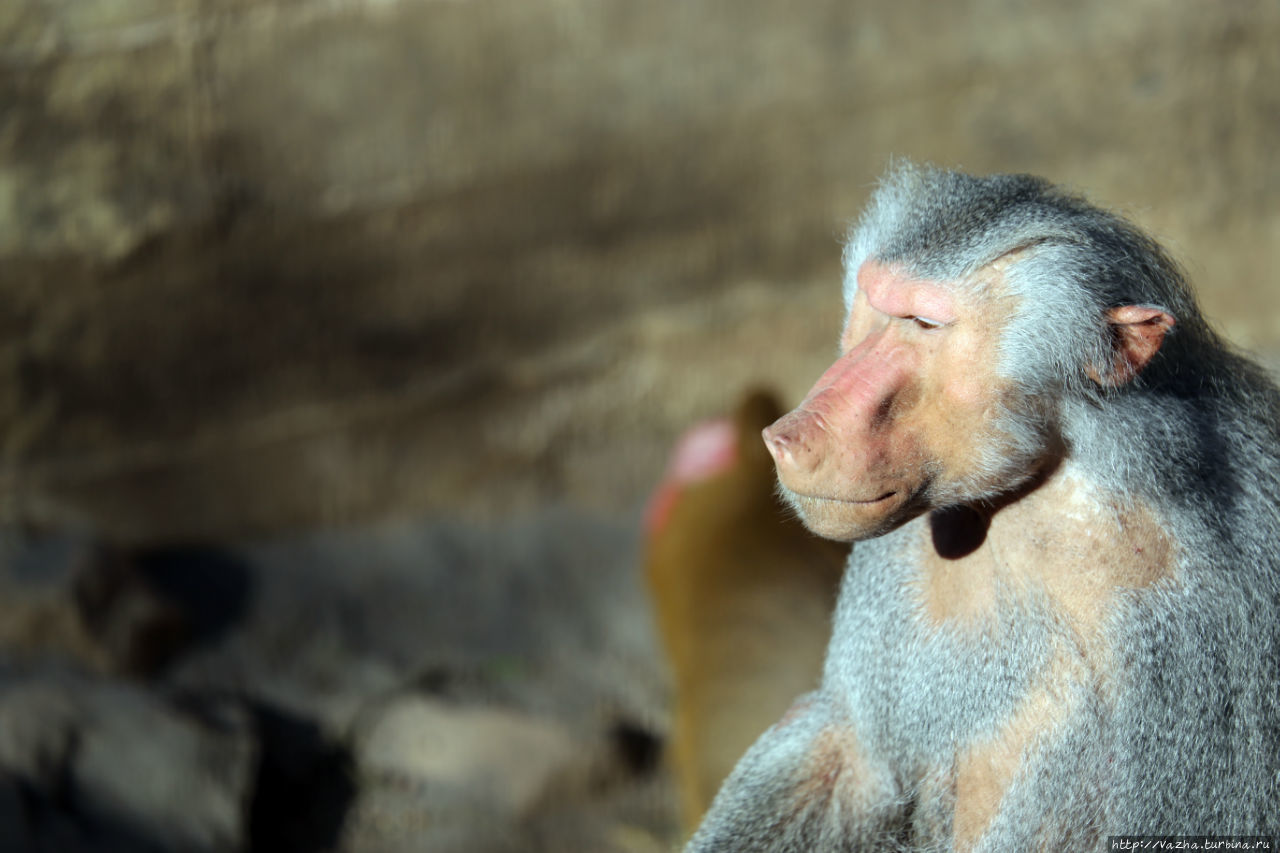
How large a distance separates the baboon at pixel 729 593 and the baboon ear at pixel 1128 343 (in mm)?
1171

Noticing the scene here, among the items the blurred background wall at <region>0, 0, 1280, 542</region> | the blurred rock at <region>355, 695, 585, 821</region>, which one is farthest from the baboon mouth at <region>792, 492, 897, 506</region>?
the blurred rock at <region>355, 695, 585, 821</region>

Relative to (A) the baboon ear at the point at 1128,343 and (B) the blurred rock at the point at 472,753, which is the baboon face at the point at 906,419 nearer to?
(A) the baboon ear at the point at 1128,343

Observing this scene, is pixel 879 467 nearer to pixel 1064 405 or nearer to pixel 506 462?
pixel 1064 405

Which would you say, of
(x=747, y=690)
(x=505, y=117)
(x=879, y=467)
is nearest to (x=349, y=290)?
(x=505, y=117)

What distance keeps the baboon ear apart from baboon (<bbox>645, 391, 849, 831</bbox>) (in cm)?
→ 117

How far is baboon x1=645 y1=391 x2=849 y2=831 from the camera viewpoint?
8.50ft

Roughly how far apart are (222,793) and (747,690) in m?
1.21

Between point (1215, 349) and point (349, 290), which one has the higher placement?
point (349, 290)

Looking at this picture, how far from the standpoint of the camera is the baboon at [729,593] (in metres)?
2.59

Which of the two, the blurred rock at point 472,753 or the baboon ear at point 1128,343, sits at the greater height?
the baboon ear at point 1128,343

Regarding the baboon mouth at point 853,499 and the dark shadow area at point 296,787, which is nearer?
the baboon mouth at point 853,499

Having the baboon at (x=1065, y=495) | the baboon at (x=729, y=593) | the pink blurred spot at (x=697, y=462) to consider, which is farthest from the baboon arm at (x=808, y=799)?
the pink blurred spot at (x=697, y=462)

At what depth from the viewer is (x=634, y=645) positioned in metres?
3.44

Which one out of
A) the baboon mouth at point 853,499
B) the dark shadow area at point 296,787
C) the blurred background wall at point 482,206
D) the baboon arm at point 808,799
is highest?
the blurred background wall at point 482,206
